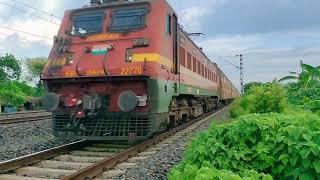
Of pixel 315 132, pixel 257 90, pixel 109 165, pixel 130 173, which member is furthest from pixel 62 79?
pixel 315 132

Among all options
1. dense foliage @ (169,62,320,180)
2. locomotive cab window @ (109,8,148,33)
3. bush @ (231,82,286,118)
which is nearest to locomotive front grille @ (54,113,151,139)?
locomotive cab window @ (109,8,148,33)

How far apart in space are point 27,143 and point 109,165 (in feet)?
13.9

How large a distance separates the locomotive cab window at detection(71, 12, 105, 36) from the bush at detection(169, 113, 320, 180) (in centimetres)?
683

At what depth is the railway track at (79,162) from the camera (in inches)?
264

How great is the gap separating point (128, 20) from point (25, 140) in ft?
14.5

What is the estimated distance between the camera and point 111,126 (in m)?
9.22

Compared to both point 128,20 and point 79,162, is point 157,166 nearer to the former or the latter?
point 79,162

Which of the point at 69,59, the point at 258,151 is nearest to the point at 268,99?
the point at 69,59

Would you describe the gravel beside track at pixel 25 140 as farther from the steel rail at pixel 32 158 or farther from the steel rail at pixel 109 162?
the steel rail at pixel 109 162

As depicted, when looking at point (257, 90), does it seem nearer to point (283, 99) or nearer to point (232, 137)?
point (283, 99)

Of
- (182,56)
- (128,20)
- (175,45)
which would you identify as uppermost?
(128,20)

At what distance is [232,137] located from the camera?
150 inches

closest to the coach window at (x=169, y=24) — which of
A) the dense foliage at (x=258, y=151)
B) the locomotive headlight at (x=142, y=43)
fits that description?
the locomotive headlight at (x=142, y=43)

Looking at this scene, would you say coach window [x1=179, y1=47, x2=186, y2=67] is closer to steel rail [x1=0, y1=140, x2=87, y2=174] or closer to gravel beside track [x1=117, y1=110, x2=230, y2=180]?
gravel beside track [x1=117, y1=110, x2=230, y2=180]
